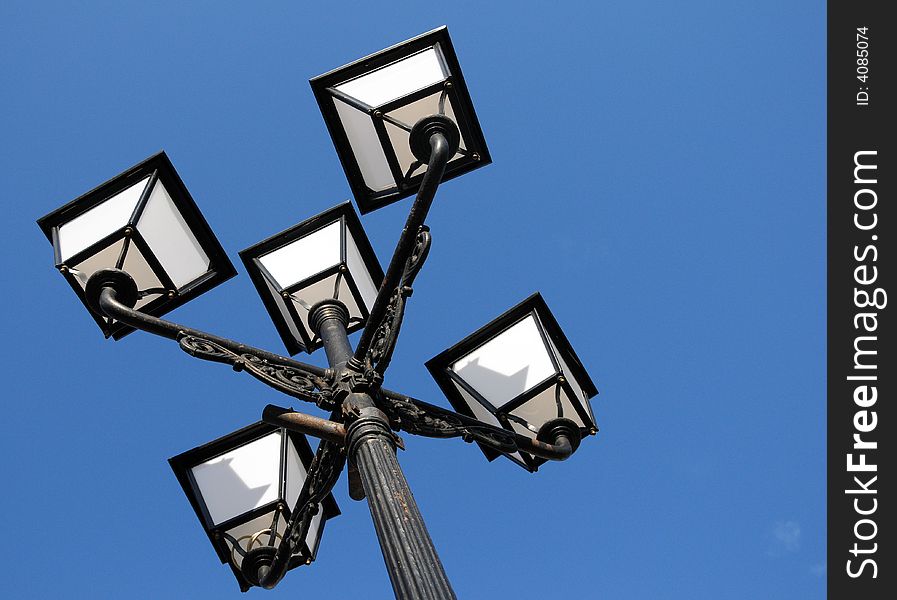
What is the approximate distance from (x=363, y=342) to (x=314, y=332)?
123cm

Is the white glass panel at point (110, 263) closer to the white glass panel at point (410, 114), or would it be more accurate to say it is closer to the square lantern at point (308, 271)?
the square lantern at point (308, 271)

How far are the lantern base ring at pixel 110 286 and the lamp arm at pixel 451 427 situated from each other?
59.8 inches

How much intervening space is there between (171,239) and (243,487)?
4.38 feet

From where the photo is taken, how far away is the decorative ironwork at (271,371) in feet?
13.6

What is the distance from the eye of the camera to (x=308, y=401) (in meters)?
4.16

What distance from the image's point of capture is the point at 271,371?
4.30 m

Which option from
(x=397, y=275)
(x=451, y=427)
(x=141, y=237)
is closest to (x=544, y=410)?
(x=451, y=427)

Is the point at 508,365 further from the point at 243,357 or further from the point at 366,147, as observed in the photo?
the point at 243,357

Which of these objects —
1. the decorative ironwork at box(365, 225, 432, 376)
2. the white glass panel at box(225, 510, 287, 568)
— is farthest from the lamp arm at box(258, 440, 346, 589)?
the white glass panel at box(225, 510, 287, 568)

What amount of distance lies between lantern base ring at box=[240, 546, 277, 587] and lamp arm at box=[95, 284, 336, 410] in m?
1.09

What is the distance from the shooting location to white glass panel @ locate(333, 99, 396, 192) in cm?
502

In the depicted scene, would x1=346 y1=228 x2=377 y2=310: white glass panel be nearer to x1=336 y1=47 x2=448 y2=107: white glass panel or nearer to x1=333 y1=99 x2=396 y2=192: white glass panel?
x1=333 y1=99 x2=396 y2=192: white glass panel
